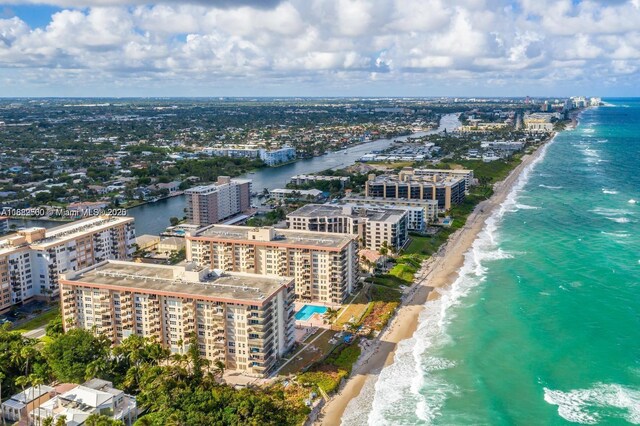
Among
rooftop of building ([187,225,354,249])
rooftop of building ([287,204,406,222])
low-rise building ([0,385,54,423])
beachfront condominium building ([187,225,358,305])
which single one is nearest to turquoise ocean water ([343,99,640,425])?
beachfront condominium building ([187,225,358,305])

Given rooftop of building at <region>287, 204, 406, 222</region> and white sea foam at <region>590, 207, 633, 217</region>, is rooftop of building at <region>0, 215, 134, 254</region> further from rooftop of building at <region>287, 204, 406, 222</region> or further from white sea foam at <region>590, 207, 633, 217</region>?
white sea foam at <region>590, 207, 633, 217</region>

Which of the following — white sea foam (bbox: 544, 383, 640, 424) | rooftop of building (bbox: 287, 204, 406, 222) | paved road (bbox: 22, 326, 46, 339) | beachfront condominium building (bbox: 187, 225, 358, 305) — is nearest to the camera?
white sea foam (bbox: 544, 383, 640, 424)

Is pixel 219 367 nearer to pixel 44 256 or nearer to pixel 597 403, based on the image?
pixel 597 403

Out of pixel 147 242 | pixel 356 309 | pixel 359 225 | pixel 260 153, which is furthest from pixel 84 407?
pixel 260 153

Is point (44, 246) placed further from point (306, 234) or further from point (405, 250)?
point (405, 250)

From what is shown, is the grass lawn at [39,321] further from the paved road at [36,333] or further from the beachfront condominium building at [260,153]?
the beachfront condominium building at [260,153]
